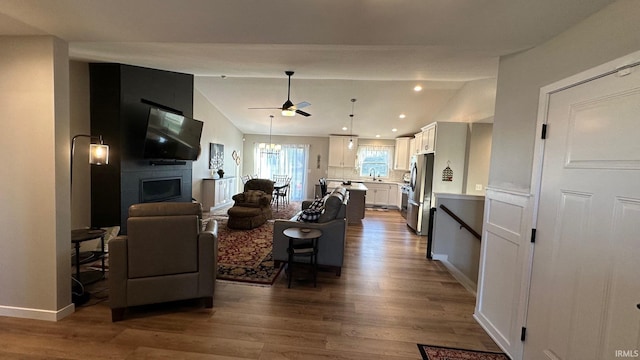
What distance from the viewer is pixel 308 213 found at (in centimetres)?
386

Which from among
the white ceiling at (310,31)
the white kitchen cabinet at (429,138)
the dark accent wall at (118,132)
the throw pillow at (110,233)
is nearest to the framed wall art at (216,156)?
the dark accent wall at (118,132)

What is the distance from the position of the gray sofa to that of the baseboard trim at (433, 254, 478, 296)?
5.35ft

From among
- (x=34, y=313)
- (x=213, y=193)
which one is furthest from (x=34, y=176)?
(x=213, y=193)

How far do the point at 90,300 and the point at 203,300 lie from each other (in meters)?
1.18

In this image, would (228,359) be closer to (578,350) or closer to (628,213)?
(578,350)

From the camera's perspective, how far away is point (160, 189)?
4828 mm

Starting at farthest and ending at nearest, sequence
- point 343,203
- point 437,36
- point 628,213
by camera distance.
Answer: point 343,203 → point 437,36 → point 628,213

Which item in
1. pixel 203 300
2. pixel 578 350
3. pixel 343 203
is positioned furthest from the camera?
pixel 343 203

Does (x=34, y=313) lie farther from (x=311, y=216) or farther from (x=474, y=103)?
(x=474, y=103)

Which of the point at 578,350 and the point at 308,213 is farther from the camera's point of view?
the point at 308,213

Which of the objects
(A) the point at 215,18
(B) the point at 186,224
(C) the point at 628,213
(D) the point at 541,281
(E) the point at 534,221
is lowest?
(D) the point at 541,281

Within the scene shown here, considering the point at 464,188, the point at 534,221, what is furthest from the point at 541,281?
the point at 464,188

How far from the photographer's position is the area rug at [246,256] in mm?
3410

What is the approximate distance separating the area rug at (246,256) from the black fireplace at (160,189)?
1.17 meters
